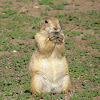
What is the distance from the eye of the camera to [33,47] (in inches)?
352

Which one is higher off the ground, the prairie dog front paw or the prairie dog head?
the prairie dog head

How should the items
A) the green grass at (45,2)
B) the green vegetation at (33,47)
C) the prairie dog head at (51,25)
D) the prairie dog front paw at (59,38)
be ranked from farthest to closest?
the green grass at (45,2) < the green vegetation at (33,47) < the prairie dog front paw at (59,38) < the prairie dog head at (51,25)

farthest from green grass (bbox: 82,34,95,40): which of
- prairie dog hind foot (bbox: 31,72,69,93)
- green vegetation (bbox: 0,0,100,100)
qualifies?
prairie dog hind foot (bbox: 31,72,69,93)

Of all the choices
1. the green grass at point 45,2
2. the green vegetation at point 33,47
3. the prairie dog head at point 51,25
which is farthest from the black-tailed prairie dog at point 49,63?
the green grass at point 45,2

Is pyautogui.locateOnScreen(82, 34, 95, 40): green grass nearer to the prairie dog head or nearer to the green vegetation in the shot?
the green vegetation

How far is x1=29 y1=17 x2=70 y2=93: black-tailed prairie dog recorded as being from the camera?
5.40 metres

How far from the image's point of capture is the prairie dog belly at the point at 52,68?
5.43 metres

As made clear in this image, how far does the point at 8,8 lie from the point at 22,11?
781 millimetres

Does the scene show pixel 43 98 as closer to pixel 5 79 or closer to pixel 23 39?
pixel 5 79

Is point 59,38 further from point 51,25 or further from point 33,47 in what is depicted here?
point 33,47

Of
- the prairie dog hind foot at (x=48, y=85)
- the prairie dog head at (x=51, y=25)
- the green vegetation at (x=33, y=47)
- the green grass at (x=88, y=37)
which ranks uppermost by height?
the prairie dog head at (x=51, y=25)

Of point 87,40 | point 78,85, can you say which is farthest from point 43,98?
point 87,40

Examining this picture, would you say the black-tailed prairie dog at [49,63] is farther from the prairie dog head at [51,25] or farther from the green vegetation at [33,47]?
the green vegetation at [33,47]

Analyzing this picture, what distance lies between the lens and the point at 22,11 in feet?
40.0
